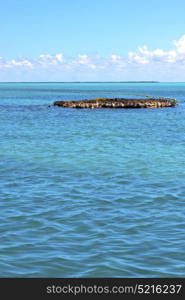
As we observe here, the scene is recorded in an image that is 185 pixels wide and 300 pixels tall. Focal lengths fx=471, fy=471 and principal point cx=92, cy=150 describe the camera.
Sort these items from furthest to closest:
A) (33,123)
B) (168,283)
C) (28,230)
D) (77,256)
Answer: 1. (33,123)
2. (28,230)
3. (77,256)
4. (168,283)

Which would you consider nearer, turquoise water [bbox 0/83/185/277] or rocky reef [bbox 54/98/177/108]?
turquoise water [bbox 0/83/185/277]

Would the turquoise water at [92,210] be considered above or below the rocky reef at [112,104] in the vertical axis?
below

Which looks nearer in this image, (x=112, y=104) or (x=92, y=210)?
(x=92, y=210)

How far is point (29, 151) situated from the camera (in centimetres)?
3469

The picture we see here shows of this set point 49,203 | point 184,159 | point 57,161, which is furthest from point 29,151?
point 49,203

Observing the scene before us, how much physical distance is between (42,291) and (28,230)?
245 inches

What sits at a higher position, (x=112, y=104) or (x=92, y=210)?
(x=112, y=104)

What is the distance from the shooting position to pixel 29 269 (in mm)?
13508

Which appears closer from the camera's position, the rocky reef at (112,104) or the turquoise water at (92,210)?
the turquoise water at (92,210)

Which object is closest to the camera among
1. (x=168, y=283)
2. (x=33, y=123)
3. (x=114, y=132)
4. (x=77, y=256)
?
(x=168, y=283)

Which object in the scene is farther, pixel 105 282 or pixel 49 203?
pixel 49 203

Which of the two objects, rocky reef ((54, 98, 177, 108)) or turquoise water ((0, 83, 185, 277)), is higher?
rocky reef ((54, 98, 177, 108))

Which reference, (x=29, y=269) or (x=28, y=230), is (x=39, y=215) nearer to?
(x=28, y=230)

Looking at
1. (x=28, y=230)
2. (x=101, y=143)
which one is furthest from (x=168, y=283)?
(x=101, y=143)
